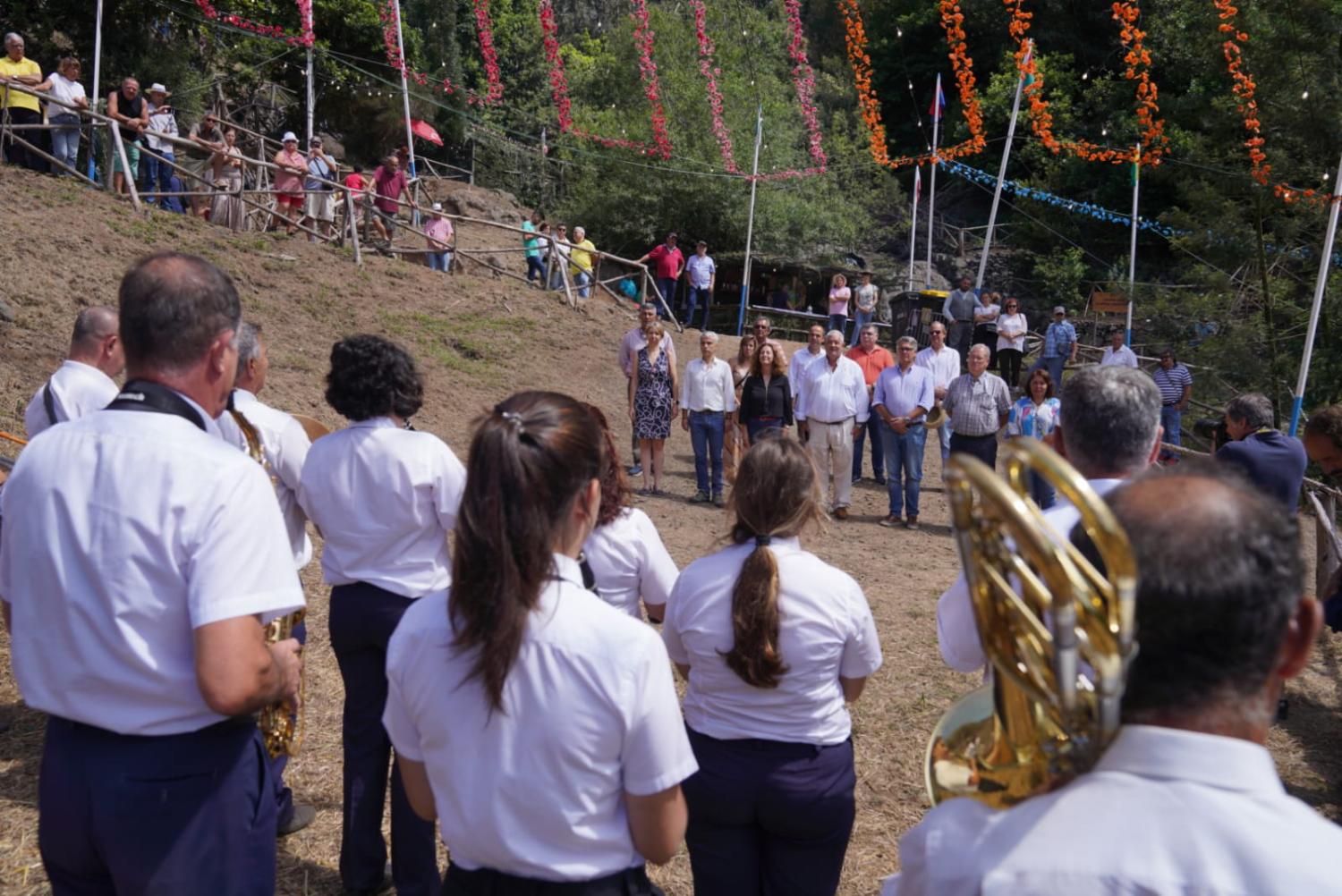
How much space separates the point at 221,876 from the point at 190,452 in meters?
0.86

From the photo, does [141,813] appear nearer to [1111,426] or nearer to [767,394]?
[1111,426]

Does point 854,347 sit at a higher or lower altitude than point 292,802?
higher

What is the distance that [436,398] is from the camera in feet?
38.5

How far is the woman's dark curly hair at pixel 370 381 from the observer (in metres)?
3.32

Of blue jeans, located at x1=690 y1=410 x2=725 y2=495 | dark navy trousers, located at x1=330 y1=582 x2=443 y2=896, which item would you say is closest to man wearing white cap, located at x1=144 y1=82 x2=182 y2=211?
blue jeans, located at x1=690 y1=410 x2=725 y2=495

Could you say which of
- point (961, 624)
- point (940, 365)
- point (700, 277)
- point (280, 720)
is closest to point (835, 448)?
point (940, 365)

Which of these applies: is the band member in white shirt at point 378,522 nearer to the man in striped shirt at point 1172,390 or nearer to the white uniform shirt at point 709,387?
the white uniform shirt at point 709,387

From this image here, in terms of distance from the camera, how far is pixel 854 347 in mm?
10734

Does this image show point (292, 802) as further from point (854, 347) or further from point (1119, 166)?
point (1119, 166)

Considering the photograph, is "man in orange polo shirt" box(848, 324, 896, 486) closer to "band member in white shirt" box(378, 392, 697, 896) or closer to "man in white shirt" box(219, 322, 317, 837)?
"man in white shirt" box(219, 322, 317, 837)

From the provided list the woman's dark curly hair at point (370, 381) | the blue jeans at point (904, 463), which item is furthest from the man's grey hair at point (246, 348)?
the blue jeans at point (904, 463)

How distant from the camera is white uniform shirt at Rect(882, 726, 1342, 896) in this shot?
102 cm

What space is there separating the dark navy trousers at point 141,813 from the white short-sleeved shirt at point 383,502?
1160 mm

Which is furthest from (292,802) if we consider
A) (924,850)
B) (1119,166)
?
(1119,166)
